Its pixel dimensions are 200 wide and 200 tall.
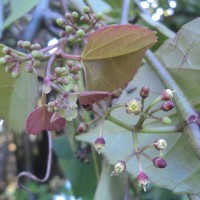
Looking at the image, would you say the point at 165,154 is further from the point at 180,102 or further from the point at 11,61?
the point at 11,61

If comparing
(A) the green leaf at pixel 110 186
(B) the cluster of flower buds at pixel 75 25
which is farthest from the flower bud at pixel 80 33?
(A) the green leaf at pixel 110 186

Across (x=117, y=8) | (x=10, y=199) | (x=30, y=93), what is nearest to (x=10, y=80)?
(x=30, y=93)

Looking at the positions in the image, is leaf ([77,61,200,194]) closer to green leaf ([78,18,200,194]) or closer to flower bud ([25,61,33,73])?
green leaf ([78,18,200,194])

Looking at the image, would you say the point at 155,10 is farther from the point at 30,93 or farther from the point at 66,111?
the point at 66,111

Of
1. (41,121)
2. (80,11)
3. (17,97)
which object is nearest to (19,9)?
(80,11)

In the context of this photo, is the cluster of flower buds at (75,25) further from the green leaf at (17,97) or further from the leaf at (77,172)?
the leaf at (77,172)

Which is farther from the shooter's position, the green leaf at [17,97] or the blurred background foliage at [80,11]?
the blurred background foliage at [80,11]

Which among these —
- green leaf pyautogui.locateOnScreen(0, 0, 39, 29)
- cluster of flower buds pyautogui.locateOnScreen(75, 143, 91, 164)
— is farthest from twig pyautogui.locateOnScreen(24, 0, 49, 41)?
cluster of flower buds pyautogui.locateOnScreen(75, 143, 91, 164)
